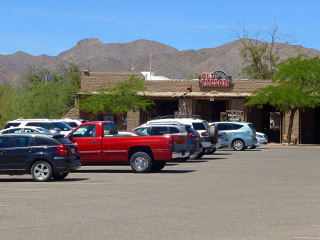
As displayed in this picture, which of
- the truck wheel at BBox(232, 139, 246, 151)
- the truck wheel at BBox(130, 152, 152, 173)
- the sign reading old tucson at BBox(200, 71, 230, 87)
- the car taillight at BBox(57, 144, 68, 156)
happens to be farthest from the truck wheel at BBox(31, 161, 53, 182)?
the sign reading old tucson at BBox(200, 71, 230, 87)

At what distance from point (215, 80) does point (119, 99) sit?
891 cm

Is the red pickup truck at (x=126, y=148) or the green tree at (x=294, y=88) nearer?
the red pickup truck at (x=126, y=148)

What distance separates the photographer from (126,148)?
22.2 metres

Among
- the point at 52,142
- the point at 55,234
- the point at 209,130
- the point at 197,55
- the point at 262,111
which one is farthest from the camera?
the point at 197,55

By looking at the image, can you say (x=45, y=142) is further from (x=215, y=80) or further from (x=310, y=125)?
(x=310, y=125)

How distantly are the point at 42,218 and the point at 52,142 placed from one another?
26.3 feet

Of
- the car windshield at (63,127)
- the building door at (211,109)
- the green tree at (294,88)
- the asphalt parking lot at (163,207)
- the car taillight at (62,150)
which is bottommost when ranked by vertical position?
the asphalt parking lot at (163,207)

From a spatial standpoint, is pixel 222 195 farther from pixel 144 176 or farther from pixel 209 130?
pixel 209 130

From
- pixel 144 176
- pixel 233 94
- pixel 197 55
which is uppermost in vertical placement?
pixel 197 55

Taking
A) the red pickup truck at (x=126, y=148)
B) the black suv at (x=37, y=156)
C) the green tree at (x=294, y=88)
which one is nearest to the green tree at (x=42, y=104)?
the green tree at (x=294, y=88)

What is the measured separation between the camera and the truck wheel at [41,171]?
1870 centimetres

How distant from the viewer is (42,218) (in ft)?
36.3

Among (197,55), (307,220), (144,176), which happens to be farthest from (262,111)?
(197,55)

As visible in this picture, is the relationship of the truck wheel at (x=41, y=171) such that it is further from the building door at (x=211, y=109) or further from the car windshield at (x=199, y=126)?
the building door at (x=211, y=109)
